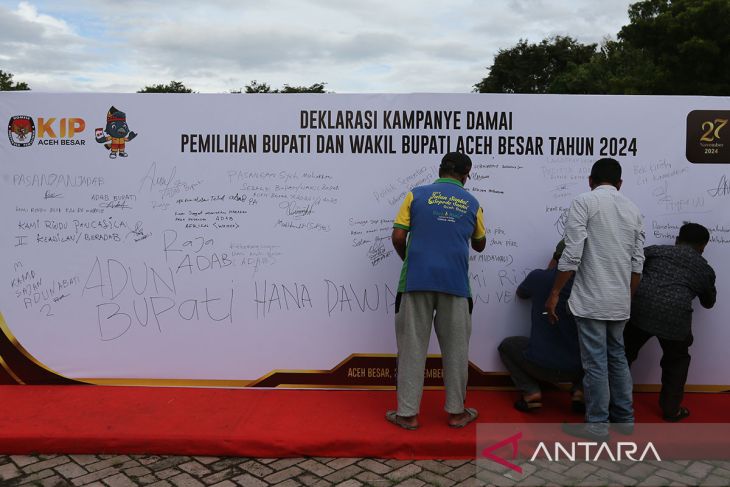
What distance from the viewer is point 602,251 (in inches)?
140

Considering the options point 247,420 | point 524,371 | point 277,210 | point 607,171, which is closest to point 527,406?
point 524,371

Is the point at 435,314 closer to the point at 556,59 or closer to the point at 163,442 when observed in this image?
the point at 163,442

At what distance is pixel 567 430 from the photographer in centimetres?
370

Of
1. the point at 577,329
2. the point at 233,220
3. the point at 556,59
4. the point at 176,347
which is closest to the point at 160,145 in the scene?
the point at 233,220

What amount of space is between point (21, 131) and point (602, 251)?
4.39 meters

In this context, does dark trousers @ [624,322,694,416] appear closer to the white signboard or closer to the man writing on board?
the white signboard

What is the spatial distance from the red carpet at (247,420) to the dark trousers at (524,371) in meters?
0.20

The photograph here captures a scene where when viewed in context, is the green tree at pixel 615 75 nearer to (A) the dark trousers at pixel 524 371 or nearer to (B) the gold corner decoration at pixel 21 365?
(A) the dark trousers at pixel 524 371

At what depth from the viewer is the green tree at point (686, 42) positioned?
16406mm

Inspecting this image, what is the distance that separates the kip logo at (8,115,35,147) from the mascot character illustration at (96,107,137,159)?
53cm

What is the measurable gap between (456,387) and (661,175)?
2348 millimetres

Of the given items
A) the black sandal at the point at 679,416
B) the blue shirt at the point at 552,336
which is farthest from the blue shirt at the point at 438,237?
the black sandal at the point at 679,416

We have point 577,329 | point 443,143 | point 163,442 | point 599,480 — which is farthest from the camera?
point 443,143

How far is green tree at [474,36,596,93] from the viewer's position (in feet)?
134
